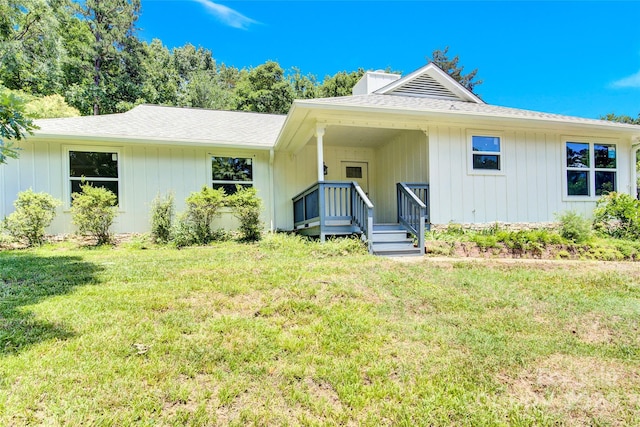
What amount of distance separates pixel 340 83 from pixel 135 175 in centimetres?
2130

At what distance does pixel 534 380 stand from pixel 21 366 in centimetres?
364

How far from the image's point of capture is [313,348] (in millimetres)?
2834

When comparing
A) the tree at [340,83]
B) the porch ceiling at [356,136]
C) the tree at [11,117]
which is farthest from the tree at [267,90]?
the tree at [11,117]

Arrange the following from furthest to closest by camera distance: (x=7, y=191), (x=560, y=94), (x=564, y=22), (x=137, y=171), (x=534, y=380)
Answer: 1. (x=560, y=94)
2. (x=564, y=22)
3. (x=137, y=171)
4. (x=7, y=191)
5. (x=534, y=380)

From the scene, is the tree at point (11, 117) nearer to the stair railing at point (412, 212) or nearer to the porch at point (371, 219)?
the porch at point (371, 219)

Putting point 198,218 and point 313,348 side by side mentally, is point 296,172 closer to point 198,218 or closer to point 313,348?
point 198,218

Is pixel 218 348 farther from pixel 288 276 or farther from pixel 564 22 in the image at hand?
pixel 564 22

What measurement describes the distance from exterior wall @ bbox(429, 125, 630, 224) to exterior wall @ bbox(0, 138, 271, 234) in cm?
480

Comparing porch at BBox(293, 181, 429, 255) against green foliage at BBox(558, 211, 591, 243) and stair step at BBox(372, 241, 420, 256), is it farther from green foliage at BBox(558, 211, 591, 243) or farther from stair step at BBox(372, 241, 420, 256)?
green foliage at BBox(558, 211, 591, 243)

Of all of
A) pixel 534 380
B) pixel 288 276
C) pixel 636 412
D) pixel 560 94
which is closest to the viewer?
pixel 636 412

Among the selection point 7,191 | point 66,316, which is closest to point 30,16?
point 7,191

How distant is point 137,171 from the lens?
8938mm

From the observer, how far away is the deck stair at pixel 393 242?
260 inches

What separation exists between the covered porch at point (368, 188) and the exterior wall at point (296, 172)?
0.03 m
